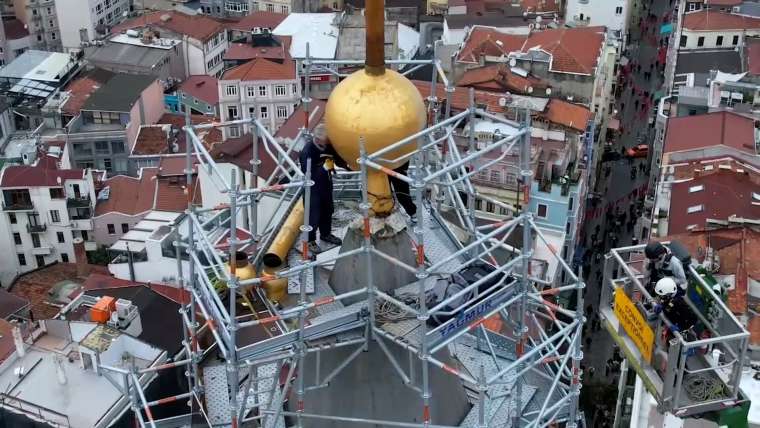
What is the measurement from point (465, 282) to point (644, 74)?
83.1 meters

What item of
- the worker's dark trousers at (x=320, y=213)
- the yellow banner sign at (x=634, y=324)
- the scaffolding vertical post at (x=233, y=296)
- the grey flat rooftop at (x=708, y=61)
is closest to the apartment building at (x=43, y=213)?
the worker's dark trousers at (x=320, y=213)

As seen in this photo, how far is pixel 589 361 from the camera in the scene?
51.0 metres

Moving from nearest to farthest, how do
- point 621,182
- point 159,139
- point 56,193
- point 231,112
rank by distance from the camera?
1. point 56,193
2. point 159,139
3. point 231,112
4. point 621,182

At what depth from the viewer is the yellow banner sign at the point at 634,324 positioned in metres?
17.1

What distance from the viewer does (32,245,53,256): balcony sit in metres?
58.3

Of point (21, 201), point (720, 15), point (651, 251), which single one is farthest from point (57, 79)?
point (651, 251)

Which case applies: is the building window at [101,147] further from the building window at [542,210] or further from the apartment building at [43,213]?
the building window at [542,210]

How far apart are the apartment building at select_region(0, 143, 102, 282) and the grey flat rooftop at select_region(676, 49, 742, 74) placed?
44.6 meters

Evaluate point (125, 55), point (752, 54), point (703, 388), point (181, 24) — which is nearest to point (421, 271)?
point (703, 388)

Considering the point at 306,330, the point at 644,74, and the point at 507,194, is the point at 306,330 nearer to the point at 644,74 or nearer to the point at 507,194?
the point at 507,194

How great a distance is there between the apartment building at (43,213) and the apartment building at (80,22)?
3848 cm

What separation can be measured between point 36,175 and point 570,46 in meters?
→ 38.1

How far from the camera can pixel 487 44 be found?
67125 millimetres

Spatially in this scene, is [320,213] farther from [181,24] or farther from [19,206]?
[181,24]
